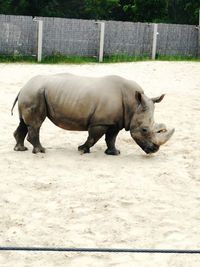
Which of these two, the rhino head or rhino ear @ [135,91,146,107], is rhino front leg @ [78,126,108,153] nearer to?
the rhino head

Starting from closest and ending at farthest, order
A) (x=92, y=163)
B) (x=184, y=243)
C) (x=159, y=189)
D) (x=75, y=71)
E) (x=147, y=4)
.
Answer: (x=184, y=243) → (x=159, y=189) → (x=92, y=163) → (x=75, y=71) → (x=147, y=4)

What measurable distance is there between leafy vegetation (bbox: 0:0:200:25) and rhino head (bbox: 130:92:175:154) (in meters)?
20.2

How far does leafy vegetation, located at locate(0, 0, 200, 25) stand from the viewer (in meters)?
27.0

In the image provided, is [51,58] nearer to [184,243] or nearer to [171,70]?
[171,70]

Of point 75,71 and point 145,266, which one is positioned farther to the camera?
point 75,71

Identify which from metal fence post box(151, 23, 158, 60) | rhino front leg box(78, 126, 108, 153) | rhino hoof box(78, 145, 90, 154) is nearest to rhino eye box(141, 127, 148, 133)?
rhino front leg box(78, 126, 108, 153)

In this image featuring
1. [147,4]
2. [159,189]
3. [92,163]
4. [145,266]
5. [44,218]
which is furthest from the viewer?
[147,4]

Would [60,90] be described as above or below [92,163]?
above

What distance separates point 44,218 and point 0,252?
79 cm

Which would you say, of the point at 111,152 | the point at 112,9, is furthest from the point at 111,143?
the point at 112,9

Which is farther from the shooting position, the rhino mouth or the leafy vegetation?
the leafy vegetation

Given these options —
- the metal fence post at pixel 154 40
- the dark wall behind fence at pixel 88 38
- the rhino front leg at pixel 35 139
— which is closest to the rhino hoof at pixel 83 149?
the rhino front leg at pixel 35 139

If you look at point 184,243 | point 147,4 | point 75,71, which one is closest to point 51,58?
point 75,71

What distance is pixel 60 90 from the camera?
23.6ft
